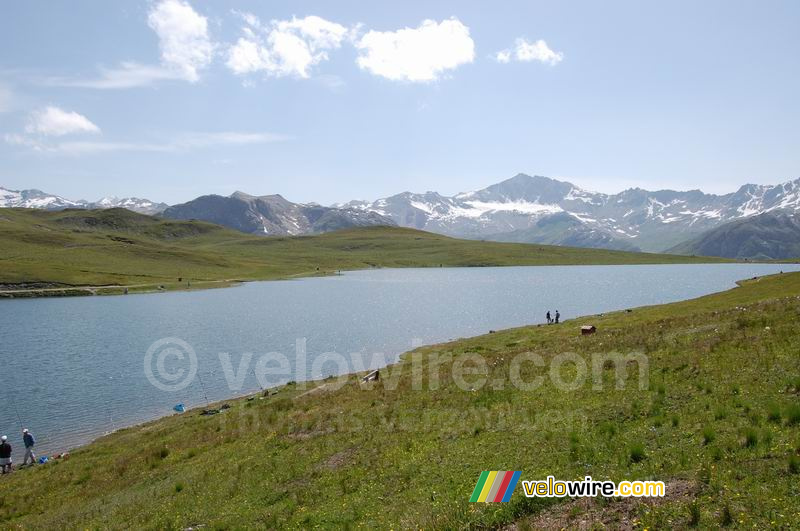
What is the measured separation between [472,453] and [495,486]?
3.48 m

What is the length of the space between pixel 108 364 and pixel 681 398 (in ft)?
210

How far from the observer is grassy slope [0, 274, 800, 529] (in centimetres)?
1421

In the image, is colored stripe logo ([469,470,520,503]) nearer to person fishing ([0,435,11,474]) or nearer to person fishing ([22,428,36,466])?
person fishing ([22,428,36,466])

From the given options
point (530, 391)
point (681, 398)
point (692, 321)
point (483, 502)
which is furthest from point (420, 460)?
point (692, 321)

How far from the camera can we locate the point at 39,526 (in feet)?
73.5

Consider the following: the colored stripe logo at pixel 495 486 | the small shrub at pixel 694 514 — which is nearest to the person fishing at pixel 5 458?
the colored stripe logo at pixel 495 486

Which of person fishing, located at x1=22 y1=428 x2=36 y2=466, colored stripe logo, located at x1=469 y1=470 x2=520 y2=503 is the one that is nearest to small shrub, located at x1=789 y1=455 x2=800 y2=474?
colored stripe logo, located at x1=469 y1=470 x2=520 y2=503

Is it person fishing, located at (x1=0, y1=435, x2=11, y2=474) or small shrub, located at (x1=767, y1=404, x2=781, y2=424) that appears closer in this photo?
small shrub, located at (x1=767, y1=404, x2=781, y2=424)

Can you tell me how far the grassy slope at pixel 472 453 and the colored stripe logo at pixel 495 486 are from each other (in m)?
0.45

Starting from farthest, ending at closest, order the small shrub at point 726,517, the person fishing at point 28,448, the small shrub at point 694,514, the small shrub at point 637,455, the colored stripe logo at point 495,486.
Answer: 1. the person fishing at point 28,448
2. the small shrub at point 637,455
3. the colored stripe logo at point 495,486
4. the small shrub at point 694,514
5. the small shrub at point 726,517

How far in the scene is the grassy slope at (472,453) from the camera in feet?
46.6

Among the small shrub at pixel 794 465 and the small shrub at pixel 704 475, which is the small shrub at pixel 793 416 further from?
the small shrub at pixel 704 475

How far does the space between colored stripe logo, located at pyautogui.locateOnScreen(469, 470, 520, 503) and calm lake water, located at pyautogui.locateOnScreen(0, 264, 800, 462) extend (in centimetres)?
3658

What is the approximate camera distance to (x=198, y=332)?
85938 mm
